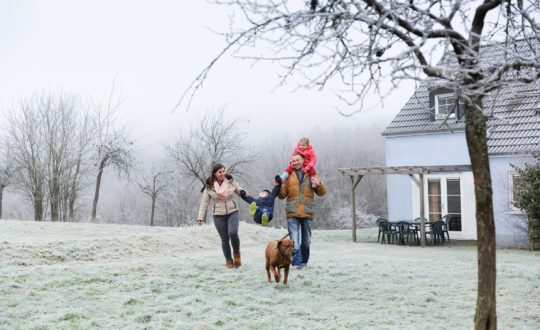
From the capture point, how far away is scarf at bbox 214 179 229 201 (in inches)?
378

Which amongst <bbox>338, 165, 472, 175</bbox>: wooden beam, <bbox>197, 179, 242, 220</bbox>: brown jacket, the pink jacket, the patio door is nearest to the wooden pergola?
<bbox>338, 165, 472, 175</bbox>: wooden beam

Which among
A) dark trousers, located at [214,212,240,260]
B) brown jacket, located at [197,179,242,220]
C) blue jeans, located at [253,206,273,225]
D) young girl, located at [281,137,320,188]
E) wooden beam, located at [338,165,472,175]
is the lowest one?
dark trousers, located at [214,212,240,260]

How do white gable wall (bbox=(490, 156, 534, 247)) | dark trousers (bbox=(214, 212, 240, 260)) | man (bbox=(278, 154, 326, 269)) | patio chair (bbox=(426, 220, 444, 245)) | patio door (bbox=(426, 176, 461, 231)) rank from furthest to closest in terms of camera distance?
1. patio door (bbox=(426, 176, 461, 231))
2. patio chair (bbox=(426, 220, 444, 245))
3. white gable wall (bbox=(490, 156, 534, 247))
4. dark trousers (bbox=(214, 212, 240, 260))
5. man (bbox=(278, 154, 326, 269))

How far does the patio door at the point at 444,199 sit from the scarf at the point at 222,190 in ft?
37.5

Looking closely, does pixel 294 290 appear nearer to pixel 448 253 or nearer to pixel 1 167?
pixel 448 253

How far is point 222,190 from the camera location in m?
9.62

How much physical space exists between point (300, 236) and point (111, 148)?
2558cm

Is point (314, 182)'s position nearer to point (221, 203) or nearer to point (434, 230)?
point (221, 203)

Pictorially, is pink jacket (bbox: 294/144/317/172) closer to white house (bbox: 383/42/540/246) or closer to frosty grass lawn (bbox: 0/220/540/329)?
frosty grass lawn (bbox: 0/220/540/329)

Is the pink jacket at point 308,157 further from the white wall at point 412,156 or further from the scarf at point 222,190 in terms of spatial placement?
the white wall at point 412,156

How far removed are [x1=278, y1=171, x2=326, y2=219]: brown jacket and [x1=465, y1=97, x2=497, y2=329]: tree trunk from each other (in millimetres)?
4589

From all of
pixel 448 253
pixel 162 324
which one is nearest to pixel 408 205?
pixel 448 253

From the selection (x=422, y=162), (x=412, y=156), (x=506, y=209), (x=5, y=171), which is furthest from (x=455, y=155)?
(x=5, y=171)

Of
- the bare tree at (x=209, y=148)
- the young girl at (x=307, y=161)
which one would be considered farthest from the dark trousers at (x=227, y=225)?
the bare tree at (x=209, y=148)
